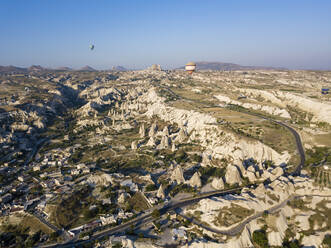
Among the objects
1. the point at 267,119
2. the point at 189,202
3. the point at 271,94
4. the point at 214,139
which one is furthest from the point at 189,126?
the point at 271,94

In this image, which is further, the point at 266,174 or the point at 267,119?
the point at 267,119

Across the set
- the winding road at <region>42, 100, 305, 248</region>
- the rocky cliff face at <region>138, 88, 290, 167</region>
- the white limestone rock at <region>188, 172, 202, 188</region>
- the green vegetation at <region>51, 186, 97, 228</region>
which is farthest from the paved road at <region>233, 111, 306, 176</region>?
the green vegetation at <region>51, 186, 97, 228</region>

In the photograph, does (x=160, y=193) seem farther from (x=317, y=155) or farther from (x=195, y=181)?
(x=317, y=155)

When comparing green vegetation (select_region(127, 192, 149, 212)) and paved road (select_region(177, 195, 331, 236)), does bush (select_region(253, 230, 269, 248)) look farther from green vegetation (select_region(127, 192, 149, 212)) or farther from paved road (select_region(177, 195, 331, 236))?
green vegetation (select_region(127, 192, 149, 212))

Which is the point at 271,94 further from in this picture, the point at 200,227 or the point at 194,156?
the point at 200,227

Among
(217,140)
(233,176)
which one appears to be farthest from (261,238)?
(217,140)
